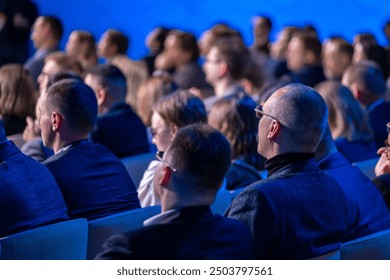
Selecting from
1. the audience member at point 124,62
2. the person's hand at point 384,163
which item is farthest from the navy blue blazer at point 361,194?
the audience member at point 124,62

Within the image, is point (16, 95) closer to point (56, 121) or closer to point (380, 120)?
point (56, 121)

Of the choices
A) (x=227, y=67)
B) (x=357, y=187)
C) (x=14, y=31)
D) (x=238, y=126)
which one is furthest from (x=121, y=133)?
(x=14, y=31)

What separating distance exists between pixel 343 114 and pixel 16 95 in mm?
1980

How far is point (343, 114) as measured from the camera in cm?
491

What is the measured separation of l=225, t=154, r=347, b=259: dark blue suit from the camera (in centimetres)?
280

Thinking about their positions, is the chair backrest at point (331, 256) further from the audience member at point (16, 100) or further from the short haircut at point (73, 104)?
the audience member at point (16, 100)

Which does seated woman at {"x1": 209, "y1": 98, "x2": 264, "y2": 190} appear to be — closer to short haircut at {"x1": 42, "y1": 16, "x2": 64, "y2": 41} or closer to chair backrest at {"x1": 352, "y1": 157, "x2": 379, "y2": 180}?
chair backrest at {"x1": 352, "y1": 157, "x2": 379, "y2": 180}

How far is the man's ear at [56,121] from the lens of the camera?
3.82 meters

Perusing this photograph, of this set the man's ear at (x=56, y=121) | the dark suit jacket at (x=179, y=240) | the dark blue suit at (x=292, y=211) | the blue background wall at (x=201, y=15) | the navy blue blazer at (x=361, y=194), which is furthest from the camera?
the blue background wall at (x=201, y=15)

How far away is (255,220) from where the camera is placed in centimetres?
279

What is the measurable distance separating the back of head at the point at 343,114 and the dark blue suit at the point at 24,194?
6.70 feet
